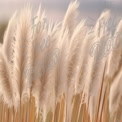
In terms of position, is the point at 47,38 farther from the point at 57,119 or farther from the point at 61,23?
the point at 57,119

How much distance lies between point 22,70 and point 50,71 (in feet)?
0.43

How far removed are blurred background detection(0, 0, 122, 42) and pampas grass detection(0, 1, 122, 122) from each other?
0.02 meters

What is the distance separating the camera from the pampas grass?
1.55 m

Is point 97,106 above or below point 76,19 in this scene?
below

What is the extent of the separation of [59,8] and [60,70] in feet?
0.95

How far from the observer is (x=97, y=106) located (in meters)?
1.62

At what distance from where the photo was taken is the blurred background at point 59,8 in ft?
5.07

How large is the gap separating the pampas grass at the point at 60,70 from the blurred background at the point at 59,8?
23 millimetres

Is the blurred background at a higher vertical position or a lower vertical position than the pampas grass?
higher

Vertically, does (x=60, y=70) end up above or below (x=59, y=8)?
below

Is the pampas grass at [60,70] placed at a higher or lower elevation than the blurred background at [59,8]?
lower

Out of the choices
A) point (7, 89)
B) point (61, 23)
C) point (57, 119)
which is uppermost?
point (61, 23)

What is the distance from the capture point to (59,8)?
155 centimetres

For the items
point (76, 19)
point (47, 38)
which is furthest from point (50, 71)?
point (76, 19)
